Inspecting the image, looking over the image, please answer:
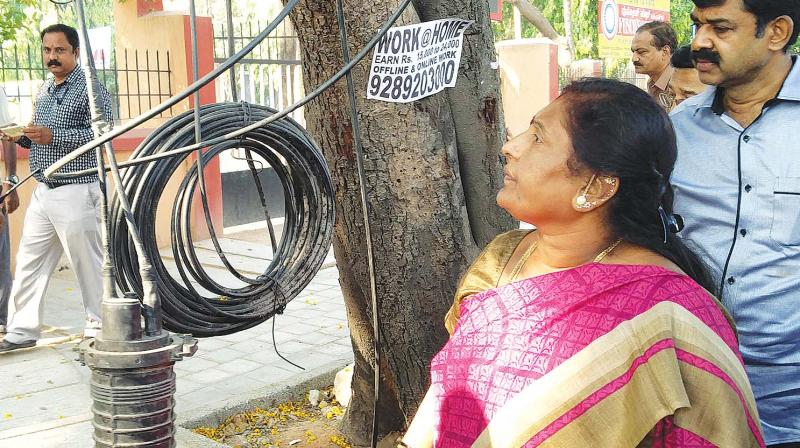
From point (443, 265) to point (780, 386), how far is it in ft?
4.34

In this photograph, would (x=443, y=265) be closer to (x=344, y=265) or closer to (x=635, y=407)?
(x=344, y=265)

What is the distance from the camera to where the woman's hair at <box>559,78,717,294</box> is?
5.94 ft

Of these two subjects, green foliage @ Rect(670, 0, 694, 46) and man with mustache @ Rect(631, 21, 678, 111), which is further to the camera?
green foliage @ Rect(670, 0, 694, 46)

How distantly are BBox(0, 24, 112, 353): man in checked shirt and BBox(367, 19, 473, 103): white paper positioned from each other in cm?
301

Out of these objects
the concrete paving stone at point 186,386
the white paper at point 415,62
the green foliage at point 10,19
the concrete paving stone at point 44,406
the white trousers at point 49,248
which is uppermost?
the green foliage at point 10,19

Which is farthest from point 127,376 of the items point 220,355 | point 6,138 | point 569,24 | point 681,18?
point 681,18

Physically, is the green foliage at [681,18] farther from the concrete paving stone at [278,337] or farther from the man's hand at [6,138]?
the man's hand at [6,138]

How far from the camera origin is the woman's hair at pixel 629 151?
1.81 metres

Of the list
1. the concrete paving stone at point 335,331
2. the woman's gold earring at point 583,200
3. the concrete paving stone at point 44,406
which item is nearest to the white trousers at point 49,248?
the concrete paving stone at point 44,406

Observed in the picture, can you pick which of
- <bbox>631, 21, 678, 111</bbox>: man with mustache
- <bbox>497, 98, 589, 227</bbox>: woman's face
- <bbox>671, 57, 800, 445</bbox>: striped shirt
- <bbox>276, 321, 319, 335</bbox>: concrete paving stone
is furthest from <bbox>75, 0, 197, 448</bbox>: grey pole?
<bbox>631, 21, 678, 111</bbox>: man with mustache

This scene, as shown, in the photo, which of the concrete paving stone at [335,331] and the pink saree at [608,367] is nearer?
the pink saree at [608,367]

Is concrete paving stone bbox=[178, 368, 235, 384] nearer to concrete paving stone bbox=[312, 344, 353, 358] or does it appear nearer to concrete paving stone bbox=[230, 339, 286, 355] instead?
concrete paving stone bbox=[230, 339, 286, 355]

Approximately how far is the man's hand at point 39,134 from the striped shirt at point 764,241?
4.05 m

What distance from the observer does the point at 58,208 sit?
Answer: 5.30m
